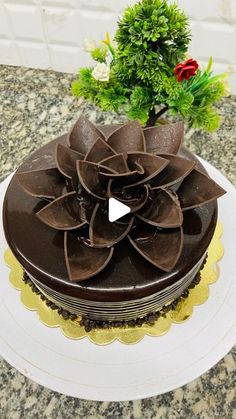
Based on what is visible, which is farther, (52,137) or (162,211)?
(52,137)

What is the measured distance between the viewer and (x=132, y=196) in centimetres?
85

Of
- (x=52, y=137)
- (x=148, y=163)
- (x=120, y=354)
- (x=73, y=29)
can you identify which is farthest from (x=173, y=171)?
(x=73, y=29)

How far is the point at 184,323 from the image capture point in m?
1.02

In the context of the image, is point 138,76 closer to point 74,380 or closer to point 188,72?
point 188,72

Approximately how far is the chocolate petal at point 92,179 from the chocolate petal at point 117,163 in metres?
0.01

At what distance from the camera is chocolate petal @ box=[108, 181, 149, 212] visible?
83 centimetres

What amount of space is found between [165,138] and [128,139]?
0.08 m

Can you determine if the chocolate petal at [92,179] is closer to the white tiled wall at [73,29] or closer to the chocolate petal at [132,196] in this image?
the chocolate petal at [132,196]

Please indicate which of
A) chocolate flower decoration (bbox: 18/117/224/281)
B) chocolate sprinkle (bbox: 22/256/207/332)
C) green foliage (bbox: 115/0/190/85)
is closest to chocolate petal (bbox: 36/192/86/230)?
chocolate flower decoration (bbox: 18/117/224/281)

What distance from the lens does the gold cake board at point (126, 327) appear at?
1.01m

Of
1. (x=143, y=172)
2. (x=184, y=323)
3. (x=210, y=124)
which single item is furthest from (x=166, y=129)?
(x=184, y=323)

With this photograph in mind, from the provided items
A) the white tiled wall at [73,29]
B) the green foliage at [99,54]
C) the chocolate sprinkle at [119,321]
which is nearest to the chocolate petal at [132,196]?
the chocolate sprinkle at [119,321]

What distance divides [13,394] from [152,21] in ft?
2.93

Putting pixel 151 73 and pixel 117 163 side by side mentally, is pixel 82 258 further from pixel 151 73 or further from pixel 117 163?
pixel 151 73
